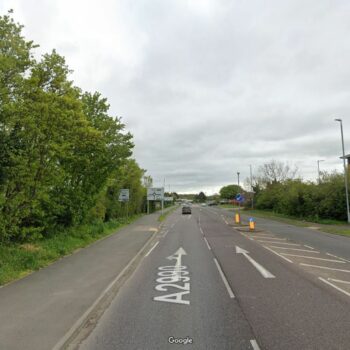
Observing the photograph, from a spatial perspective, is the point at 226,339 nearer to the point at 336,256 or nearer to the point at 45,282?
the point at 45,282

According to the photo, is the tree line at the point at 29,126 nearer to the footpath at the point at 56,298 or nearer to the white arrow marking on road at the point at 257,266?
the footpath at the point at 56,298

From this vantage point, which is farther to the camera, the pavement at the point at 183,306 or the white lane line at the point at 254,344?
the pavement at the point at 183,306

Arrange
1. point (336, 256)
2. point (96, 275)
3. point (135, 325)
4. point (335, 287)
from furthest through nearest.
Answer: point (336, 256) → point (96, 275) → point (335, 287) → point (135, 325)

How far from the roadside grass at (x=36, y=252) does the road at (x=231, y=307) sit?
350cm

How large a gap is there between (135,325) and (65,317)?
142 cm

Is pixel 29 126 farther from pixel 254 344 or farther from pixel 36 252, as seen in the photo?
pixel 254 344

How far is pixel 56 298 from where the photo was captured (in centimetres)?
778

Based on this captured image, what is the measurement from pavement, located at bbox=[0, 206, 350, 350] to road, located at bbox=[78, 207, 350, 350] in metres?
0.02

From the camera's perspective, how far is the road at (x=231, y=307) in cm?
533

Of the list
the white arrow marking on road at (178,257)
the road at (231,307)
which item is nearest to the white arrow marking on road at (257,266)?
the road at (231,307)

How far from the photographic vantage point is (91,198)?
21.7m

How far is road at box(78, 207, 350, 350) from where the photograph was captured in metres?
5.33

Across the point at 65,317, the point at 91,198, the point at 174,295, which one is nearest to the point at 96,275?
the point at 174,295

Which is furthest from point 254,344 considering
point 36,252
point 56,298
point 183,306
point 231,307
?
point 36,252
